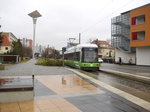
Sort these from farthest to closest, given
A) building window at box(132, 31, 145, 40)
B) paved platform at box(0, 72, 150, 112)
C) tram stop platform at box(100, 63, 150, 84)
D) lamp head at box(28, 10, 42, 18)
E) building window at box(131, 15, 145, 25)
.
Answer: building window at box(131, 15, 145, 25) < building window at box(132, 31, 145, 40) < tram stop platform at box(100, 63, 150, 84) < lamp head at box(28, 10, 42, 18) < paved platform at box(0, 72, 150, 112)

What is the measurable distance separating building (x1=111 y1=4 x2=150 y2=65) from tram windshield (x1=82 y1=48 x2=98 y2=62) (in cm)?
2120

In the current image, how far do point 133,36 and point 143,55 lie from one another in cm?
541

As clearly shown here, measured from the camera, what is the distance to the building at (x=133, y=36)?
3831 centimetres

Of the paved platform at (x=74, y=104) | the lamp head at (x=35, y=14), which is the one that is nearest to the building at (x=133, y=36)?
the lamp head at (x=35, y=14)

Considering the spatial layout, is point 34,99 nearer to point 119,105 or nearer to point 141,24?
point 119,105

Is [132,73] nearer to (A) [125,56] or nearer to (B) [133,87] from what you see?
(B) [133,87]

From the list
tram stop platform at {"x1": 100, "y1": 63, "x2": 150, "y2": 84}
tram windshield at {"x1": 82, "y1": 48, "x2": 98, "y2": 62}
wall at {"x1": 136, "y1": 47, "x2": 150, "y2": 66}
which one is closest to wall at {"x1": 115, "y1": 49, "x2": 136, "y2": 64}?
wall at {"x1": 136, "y1": 47, "x2": 150, "y2": 66}

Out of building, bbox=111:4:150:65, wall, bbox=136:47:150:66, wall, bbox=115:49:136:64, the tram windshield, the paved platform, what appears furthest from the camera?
wall, bbox=115:49:136:64

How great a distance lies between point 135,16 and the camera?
135 feet

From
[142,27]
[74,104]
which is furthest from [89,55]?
[142,27]

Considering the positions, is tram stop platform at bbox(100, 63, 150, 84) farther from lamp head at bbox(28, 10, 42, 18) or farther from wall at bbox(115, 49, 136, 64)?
wall at bbox(115, 49, 136, 64)

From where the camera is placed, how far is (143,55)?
39.8m

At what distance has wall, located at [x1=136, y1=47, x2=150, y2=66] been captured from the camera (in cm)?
3886

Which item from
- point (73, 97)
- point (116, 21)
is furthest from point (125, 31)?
point (73, 97)
